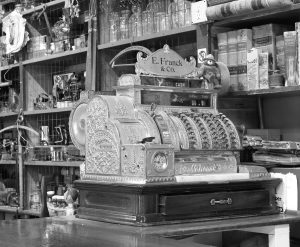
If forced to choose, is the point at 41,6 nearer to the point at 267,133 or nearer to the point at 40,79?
the point at 40,79

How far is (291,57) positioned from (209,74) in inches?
15.3

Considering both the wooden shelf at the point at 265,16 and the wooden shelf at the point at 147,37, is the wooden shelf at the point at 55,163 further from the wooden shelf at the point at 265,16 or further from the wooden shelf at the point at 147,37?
the wooden shelf at the point at 265,16

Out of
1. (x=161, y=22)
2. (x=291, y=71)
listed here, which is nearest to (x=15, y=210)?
(x=161, y=22)

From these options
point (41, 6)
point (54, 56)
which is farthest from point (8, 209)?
point (41, 6)

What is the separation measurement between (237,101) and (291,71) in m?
0.46

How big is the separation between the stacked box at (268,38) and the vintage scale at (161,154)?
385 mm

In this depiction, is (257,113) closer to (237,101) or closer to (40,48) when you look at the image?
(237,101)

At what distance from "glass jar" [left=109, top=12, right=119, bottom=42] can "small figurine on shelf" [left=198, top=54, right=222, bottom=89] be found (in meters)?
1.41

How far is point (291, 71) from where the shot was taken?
111 inches

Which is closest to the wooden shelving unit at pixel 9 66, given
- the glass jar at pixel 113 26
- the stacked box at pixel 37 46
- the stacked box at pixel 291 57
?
the stacked box at pixel 37 46

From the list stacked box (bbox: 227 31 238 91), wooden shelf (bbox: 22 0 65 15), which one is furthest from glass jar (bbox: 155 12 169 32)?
wooden shelf (bbox: 22 0 65 15)

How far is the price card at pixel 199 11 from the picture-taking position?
10.2 ft

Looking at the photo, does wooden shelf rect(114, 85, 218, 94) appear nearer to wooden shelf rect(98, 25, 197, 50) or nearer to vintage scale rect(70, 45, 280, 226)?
vintage scale rect(70, 45, 280, 226)

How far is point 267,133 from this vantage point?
10.2 ft
